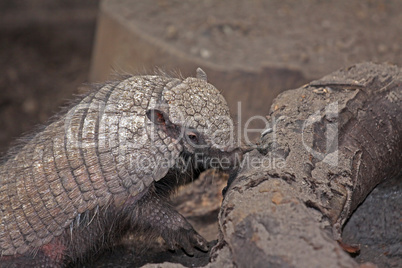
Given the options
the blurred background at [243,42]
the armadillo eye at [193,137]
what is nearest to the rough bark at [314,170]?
the armadillo eye at [193,137]

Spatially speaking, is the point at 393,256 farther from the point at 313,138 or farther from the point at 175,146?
the point at 175,146

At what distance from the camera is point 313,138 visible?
8.57 ft

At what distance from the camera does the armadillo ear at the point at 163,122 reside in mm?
2635

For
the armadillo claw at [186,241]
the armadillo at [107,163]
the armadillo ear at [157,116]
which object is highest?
the armadillo ear at [157,116]

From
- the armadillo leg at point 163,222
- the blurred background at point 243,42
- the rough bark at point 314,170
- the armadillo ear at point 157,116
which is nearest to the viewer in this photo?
the rough bark at point 314,170

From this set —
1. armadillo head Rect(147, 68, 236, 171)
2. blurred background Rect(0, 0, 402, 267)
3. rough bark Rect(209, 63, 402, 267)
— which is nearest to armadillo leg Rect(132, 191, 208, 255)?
armadillo head Rect(147, 68, 236, 171)

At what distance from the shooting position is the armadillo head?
2.65 m

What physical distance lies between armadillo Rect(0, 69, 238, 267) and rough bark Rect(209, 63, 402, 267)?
1.31 feet

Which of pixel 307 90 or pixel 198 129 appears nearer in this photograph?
pixel 198 129

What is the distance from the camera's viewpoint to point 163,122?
2.67 metres

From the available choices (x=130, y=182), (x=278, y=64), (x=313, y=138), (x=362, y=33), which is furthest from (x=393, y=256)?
(x=362, y=33)

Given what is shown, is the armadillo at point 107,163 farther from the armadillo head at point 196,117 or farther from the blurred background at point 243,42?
the blurred background at point 243,42

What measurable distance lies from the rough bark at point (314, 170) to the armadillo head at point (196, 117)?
210 millimetres

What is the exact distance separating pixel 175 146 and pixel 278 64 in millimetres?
3016
